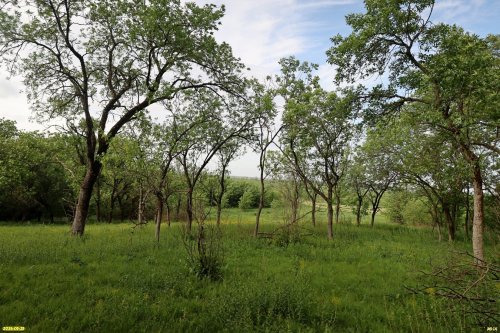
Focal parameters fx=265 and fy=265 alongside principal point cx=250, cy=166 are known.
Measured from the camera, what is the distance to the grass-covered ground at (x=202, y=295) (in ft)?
18.6

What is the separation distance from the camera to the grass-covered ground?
566 centimetres

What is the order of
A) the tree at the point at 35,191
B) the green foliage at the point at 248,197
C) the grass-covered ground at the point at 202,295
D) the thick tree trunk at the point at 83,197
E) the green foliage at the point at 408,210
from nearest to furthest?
the grass-covered ground at the point at 202,295 → the thick tree trunk at the point at 83,197 → the tree at the point at 35,191 → the green foliage at the point at 408,210 → the green foliage at the point at 248,197

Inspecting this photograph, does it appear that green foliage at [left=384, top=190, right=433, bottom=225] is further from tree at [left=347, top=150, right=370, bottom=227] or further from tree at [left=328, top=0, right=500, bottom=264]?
tree at [left=328, top=0, right=500, bottom=264]

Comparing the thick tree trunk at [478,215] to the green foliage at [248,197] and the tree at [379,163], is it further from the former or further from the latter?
the green foliage at [248,197]

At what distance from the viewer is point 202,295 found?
7457 mm

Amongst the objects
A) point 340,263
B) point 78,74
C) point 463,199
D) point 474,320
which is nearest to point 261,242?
point 340,263

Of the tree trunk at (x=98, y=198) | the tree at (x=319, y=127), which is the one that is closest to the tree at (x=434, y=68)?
the tree at (x=319, y=127)

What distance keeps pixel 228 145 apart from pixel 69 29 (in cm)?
1212

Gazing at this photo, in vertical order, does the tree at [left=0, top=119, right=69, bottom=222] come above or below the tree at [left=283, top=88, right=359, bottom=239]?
below

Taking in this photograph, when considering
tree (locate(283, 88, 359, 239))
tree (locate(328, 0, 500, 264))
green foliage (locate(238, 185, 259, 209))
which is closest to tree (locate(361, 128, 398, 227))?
tree (locate(283, 88, 359, 239))

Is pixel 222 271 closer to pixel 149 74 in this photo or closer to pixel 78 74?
pixel 149 74

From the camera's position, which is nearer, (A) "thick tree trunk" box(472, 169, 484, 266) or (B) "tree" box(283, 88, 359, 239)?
(A) "thick tree trunk" box(472, 169, 484, 266)

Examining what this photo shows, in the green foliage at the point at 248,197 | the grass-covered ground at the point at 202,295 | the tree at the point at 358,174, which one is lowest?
the grass-covered ground at the point at 202,295

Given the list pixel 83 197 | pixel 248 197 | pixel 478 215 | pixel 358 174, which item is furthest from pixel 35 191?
pixel 478 215
